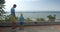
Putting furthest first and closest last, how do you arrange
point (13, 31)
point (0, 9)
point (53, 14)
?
1. point (53, 14)
2. point (0, 9)
3. point (13, 31)

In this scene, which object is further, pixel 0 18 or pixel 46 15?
pixel 46 15

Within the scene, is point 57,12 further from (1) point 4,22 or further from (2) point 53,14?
(1) point 4,22

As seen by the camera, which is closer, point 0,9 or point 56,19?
point 0,9

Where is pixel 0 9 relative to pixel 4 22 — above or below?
above

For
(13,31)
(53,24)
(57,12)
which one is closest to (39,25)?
(53,24)

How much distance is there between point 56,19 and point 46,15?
3.13ft

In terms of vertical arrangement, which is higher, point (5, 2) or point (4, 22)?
point (5, 2)

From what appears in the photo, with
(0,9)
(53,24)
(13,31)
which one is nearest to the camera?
(13,31)

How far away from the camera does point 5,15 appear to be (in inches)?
508

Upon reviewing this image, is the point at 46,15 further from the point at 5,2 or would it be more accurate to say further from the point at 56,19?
the point at 5,2

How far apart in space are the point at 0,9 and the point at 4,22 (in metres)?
1.00

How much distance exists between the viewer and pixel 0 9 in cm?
1259

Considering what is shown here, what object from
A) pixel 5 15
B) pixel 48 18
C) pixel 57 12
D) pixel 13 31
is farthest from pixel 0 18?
pixel 57 12

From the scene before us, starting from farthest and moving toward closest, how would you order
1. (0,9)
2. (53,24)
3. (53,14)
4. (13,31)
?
(53,14), (53,24), (0,9), (13,31)
